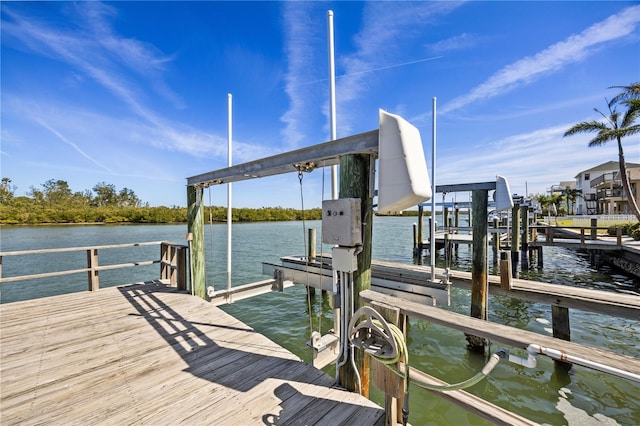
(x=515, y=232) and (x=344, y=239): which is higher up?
(x=344, y=239)

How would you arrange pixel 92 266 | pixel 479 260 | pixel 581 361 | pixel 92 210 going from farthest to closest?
1. pixel 92 210
2. pixel 92 266
3. pixel 479 260
4. pixel 581 361

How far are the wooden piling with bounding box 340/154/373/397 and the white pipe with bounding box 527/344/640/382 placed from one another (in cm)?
133

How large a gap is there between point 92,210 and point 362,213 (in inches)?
2359

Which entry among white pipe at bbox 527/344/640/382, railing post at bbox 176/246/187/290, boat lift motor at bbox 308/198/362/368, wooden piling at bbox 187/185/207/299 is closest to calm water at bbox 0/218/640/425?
wooden piling at bbox 187/185/207/299

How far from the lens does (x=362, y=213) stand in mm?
2453

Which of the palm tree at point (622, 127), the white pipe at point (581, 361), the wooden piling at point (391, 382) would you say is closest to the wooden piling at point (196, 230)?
the wooden piling at point (391, 382)

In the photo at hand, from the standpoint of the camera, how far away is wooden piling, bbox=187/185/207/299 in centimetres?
507

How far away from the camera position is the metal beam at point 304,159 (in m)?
2.30

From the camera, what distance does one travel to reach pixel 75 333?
3.69m

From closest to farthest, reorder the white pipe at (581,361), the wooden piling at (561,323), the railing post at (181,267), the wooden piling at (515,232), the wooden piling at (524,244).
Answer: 1. the white pipe at (581,361)
2. the wooden piling at (561,323)
3. the railing post at (181,267)
4. the wooden piling at (515,232)
5. the wooden piling at (524,244)

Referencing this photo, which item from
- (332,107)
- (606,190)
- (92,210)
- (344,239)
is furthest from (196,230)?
(92,210)

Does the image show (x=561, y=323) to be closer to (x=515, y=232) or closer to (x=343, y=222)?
(x=343, y=222)

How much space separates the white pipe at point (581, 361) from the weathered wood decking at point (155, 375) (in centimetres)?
135

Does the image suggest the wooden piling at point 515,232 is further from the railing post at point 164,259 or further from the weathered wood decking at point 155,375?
the railing post at point 164,259
